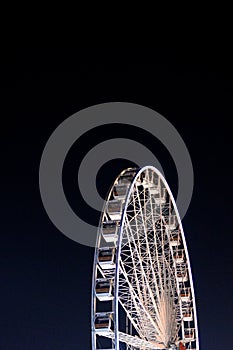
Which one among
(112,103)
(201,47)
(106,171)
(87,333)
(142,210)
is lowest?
(87,333)

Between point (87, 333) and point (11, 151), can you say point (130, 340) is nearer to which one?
point (87, 333)

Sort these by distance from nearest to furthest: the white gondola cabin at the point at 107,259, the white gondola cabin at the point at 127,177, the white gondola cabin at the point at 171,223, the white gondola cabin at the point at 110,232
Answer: the white gondola cabin at the point at 107,259, the white gondola cabin at the point at 110,232, the white gondola cabin at the point at 127,177, the white gondola cabin at the point at 171,223

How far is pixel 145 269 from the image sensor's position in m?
15.0

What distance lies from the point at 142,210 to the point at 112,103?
4.94 m

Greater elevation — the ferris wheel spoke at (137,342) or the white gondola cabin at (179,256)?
the white gondola cabin at (179,256)

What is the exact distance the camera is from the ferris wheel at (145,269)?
13.1m

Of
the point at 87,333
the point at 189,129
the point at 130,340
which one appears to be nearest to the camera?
the point at 130,340

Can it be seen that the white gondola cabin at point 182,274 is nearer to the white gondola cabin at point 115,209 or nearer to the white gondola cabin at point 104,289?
the white gondola cabin at point 115,209

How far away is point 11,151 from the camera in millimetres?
18969

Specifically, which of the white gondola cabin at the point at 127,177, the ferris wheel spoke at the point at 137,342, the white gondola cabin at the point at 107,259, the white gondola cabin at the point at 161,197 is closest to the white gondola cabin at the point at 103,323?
the ferris wheel spoke at the point at 137,342

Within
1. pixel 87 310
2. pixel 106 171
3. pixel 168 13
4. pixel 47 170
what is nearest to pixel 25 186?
pixel 47 170

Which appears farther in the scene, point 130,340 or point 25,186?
point 25,186

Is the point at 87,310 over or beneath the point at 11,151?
beneath

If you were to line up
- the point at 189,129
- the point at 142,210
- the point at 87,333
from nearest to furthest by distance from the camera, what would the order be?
the point at 142,210
the point at 87,333
the point at 189,129
